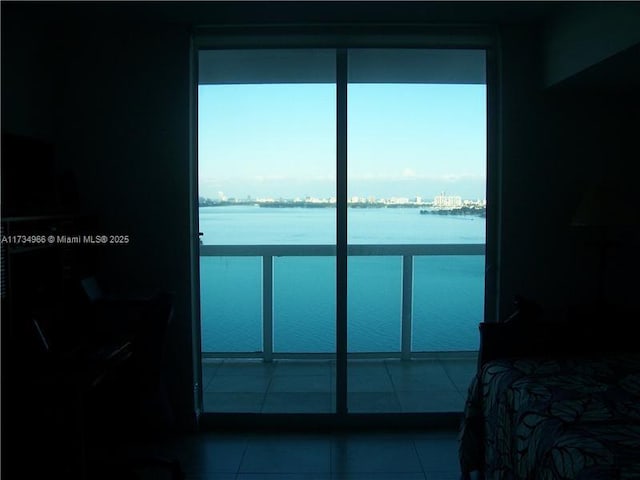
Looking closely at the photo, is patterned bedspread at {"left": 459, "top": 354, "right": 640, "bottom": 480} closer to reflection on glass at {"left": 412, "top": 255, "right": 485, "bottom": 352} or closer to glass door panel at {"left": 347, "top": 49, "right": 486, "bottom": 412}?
glass door panel at {"left": 347, "top": 49, "right": 486, "bottom": 412}

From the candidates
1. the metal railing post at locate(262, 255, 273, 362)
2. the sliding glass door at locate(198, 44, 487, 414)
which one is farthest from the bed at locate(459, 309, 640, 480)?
the metal railing post at locate(262, 255, 273, 362)

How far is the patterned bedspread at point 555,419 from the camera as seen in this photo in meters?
1.44

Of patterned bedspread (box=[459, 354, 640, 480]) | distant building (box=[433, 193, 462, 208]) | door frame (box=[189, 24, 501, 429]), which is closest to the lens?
patterned bedspread (box=[459, 354, 640, 480])

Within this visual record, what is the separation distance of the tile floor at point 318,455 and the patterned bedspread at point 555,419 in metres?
0.47

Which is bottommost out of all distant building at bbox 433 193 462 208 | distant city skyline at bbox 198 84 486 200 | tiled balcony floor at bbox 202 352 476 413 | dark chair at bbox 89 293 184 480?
tiled balcony floor at bbox 202 352 476 413

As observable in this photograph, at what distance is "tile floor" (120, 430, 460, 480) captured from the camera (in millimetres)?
2578

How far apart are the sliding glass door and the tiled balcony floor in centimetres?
2

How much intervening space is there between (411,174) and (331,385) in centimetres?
188

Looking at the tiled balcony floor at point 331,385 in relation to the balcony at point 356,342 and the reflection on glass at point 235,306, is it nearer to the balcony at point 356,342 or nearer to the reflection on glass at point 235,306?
the balcony at point 356,342

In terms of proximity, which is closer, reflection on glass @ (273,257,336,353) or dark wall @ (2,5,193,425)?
dark wall @ (2,5,193,425)

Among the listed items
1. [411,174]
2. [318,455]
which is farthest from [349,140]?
[318,455]

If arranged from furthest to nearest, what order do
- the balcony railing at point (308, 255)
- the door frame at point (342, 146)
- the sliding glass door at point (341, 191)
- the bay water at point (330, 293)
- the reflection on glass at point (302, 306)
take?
the balcony railing at point (308, 255), the reflection on glass at point (302, 306), the bay water at point (330, 293), the sliding glass door at point (341, 191), the door frame at point (342, 146)

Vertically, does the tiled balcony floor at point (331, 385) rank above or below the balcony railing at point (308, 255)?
below

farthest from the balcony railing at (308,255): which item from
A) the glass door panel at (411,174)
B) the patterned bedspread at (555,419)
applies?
the patterned bedspread at (555,419)
